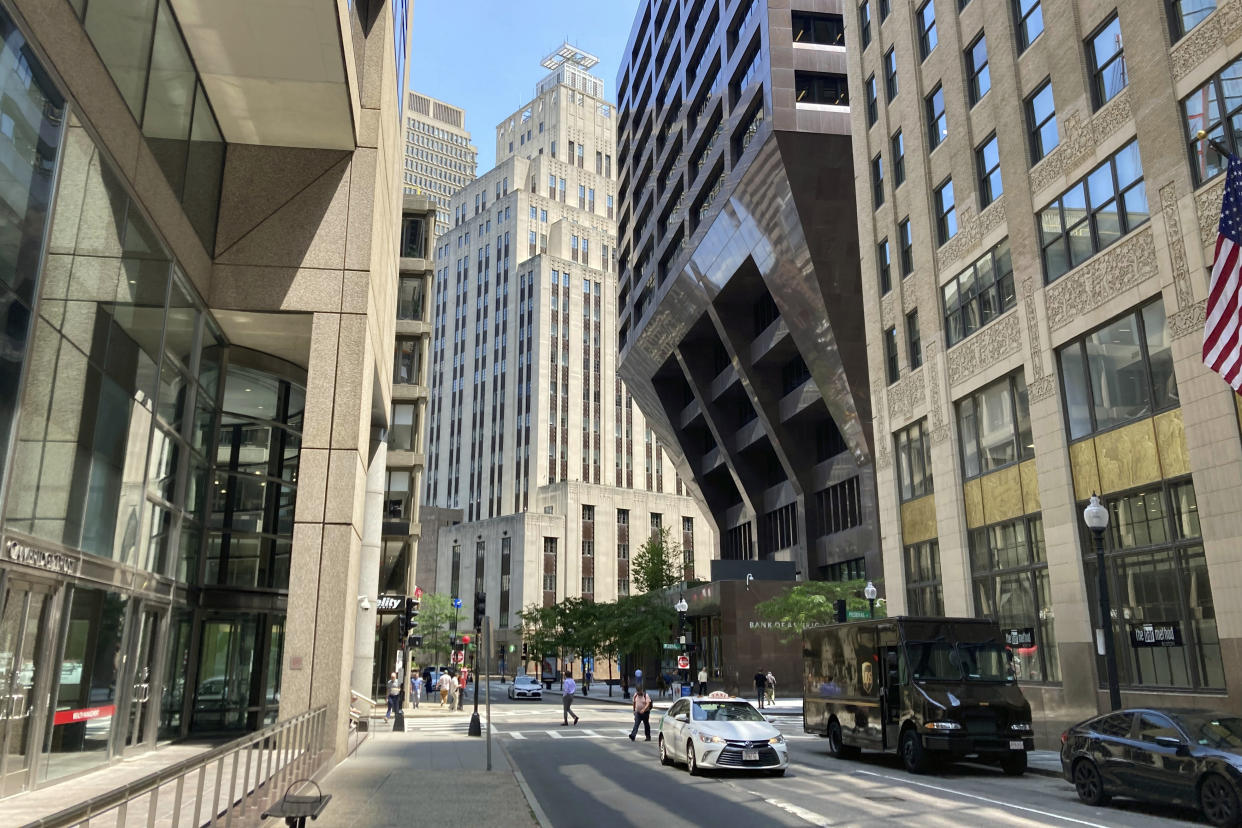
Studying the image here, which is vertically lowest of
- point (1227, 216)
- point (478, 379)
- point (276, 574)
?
point (276, 574)

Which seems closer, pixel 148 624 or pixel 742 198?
pixel 148 624

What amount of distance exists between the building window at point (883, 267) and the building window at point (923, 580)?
9.58 metres

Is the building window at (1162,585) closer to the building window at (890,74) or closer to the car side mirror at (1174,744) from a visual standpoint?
the car side mirror at (1174,744)

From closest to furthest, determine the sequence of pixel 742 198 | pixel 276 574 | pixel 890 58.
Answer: pixel 276 574
pixel 890 58
pixel 742 198

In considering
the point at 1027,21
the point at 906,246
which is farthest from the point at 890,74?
the point at 1027,21

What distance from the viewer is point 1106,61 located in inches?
890

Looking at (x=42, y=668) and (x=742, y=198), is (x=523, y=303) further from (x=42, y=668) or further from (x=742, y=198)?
(x=42, y=668)

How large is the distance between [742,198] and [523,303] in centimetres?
8108

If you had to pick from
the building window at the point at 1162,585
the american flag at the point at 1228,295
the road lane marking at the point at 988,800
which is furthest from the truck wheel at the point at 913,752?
the american flag at the point at 1228,295

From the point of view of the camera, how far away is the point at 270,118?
1947 centimetres

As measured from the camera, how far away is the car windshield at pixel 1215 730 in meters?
12.1

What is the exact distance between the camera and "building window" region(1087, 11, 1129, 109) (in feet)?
72.5

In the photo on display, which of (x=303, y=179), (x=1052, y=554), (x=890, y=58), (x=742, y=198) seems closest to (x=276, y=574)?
(x=303, y=179)

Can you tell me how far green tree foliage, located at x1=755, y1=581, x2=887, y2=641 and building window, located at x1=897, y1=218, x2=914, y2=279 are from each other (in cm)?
1574
